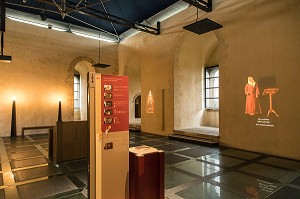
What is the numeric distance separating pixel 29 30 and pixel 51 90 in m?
2.80

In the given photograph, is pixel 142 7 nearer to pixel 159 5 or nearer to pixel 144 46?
pixel 159 5

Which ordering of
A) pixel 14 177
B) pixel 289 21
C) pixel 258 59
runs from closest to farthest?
pixel 14 177 → pixel 289 21 → pixel 258 59

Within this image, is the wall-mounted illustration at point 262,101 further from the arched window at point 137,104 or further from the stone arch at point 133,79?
the arched window at point 137,104

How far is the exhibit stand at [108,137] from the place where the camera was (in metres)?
2.12

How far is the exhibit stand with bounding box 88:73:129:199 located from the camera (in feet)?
6.96

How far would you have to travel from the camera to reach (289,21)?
5035 millimetres

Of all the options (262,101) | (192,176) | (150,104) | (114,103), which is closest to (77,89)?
(150,104)

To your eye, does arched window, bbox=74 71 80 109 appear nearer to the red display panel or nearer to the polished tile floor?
the polished tile floor

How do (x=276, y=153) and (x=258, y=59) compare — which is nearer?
(x=276, y=153)

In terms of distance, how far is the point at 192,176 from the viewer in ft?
12.4

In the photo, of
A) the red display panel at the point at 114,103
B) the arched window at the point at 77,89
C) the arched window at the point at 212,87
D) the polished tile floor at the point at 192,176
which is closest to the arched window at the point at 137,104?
the arched window at the point at 77,89

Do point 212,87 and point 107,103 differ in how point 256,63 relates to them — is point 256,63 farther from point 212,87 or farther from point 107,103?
point 107,103

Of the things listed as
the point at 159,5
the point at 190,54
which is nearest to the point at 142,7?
the point at 159,5

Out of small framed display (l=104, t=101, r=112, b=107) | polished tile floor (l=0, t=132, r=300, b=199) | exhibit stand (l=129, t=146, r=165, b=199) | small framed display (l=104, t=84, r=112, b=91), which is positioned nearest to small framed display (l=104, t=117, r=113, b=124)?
small framed display (l=104, t=101, r=112, b=107)
